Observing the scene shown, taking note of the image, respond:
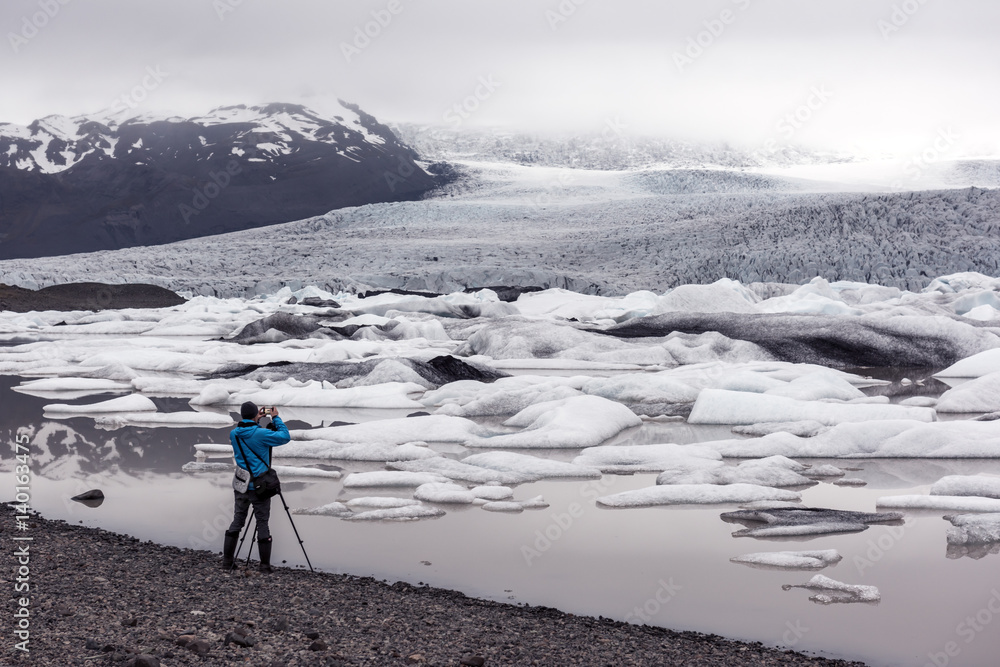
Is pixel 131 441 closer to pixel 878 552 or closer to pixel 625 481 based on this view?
pixel 625 481

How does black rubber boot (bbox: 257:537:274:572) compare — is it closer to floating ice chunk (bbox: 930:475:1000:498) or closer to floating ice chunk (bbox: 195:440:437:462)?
floating ice chunk (bbox: 195:440:437:462)

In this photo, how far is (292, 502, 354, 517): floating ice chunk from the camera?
499 centimetres

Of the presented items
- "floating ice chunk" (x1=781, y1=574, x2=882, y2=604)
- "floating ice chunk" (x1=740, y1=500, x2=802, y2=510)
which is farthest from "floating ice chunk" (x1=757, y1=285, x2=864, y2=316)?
"floating ice chunk" (x1=781, y1=574, x2=882, y2=604)

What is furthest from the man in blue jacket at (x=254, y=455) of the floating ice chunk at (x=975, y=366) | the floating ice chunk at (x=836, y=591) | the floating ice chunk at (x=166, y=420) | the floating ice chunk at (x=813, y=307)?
the floating ice chunk at (x=813, y=307)

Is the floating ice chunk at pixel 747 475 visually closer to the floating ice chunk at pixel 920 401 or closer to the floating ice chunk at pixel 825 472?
the floating ice chunk at pixel 825 472

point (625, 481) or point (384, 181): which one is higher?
point (384, 181)

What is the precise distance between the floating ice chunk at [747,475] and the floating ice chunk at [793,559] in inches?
56.5

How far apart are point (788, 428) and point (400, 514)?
11.9ft

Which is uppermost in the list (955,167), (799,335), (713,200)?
(955,167)

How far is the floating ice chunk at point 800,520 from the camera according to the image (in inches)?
180

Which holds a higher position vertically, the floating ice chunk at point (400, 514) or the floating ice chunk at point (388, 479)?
the floating ice chunk at point (388, 479)

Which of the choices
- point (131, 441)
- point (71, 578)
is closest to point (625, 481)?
point (71, 578)

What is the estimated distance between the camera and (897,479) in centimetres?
583

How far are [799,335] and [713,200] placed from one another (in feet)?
68.3
